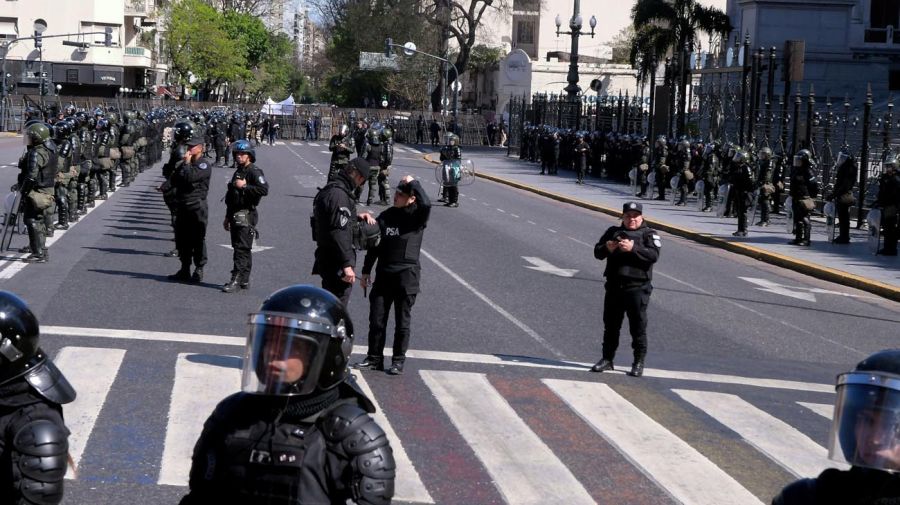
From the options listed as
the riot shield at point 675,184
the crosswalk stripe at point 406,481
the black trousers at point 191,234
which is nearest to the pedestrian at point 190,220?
the black trousers at point 191,234

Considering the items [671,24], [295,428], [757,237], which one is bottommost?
[757,237]

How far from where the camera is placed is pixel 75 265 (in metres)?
17.8

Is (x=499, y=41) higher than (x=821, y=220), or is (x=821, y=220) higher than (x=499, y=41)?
(x=499, y=41)

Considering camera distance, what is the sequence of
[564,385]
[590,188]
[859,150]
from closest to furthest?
[564,385]
[859,150]
[590,188]

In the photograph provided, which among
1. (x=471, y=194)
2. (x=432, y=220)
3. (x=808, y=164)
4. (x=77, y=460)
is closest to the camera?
(x=77, y=460)

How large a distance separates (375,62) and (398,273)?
88.9m

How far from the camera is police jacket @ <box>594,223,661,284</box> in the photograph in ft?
38.6

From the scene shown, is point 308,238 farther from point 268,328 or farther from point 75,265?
point 268,328

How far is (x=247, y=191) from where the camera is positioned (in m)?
15.8

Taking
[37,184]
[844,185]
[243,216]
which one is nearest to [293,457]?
[243,216]

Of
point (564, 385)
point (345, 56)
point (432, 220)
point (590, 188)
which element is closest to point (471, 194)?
point (590, 188)

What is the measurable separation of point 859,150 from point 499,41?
86925mm

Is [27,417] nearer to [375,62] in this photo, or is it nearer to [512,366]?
[512,366]

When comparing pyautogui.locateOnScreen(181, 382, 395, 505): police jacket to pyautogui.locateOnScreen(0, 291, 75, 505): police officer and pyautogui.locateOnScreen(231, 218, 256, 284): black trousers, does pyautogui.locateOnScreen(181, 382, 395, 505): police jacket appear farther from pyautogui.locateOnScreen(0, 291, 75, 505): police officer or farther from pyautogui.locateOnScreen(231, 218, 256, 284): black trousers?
pyautogui.locateOnScreen(231, 218, 256, 284): black trousers
